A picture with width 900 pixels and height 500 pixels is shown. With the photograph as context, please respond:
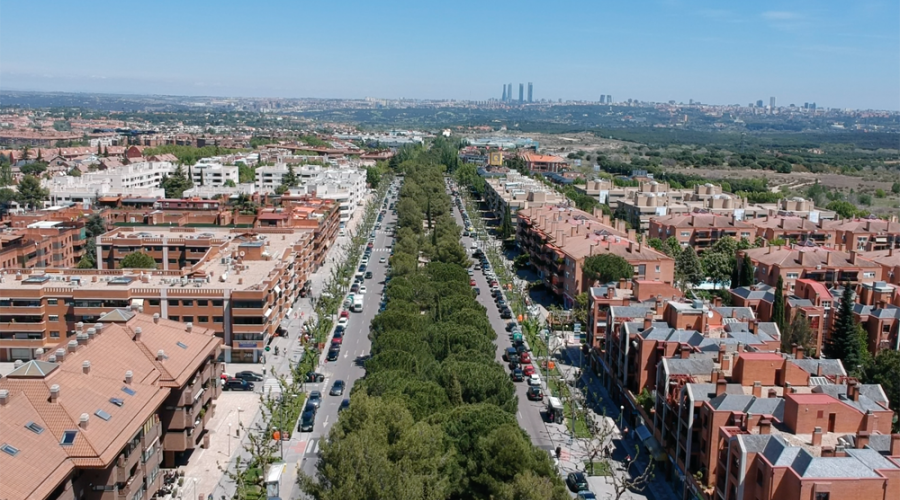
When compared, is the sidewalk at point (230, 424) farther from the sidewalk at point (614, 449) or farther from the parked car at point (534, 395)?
the parked car at point (534, 395)

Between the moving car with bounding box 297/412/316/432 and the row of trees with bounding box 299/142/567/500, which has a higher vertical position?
the row of trees with bounding box 299/142/567/500

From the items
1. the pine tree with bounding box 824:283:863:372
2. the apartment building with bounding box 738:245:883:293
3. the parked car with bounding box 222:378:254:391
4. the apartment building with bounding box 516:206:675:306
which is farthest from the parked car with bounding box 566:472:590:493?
the apartment building with bounding box 738:245:883:293

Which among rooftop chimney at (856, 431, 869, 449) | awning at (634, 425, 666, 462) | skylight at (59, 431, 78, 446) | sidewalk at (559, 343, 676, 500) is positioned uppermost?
rooftop chimney at (856, 431, 869, 449)

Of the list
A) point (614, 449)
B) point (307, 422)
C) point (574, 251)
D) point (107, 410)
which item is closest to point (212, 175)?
point (574, 251)

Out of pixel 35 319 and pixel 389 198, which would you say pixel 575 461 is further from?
pixel 389 198

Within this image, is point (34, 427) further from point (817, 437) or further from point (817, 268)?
point (817, 268)

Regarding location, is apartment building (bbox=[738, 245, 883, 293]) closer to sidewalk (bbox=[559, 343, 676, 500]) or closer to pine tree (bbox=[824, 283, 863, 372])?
pine tree (bbox=[824, 283, 863, 372])

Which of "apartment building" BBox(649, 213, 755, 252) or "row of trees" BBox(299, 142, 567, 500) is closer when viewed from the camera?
"row of trees" BBox(299, 142, 567, 500)
